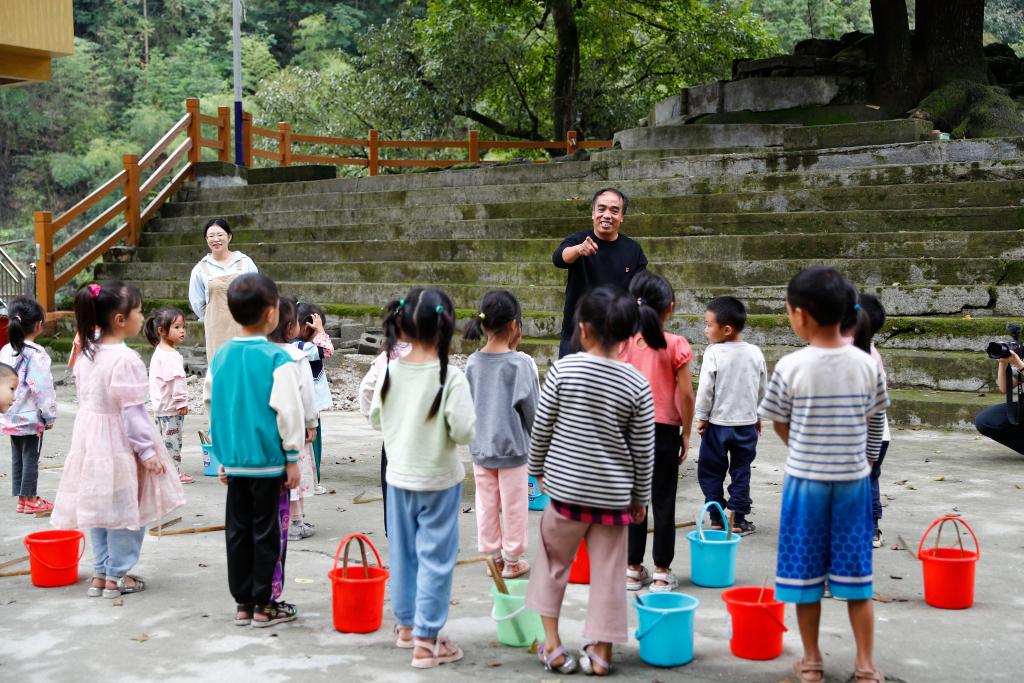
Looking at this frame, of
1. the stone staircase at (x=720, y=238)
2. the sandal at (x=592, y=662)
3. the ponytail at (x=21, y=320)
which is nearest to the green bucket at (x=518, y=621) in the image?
the sandal at (x=592, y=662)

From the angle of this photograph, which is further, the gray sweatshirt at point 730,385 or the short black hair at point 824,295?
the gray sweatshirt at point 730,385

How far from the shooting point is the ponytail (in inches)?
229

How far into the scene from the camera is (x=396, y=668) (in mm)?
3654

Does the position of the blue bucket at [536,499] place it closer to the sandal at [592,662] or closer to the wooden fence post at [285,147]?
the sandal at [592,662]

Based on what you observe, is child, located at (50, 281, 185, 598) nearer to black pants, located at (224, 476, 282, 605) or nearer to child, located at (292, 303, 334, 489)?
black pants, located at (224, 476, 282, 605)

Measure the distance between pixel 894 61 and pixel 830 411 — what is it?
1206 centimetres

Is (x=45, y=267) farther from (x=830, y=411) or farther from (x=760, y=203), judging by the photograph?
(x=830, y=411)

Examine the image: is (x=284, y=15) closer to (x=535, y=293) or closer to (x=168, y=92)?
(x=168, y=92)

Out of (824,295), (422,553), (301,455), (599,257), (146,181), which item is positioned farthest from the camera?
(146,181)

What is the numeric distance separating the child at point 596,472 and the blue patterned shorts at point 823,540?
510mm

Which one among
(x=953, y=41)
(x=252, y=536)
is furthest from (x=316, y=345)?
(x=953, y=41)

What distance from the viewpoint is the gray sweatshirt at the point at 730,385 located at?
17.1ft

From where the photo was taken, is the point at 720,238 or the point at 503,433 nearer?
the point at 503,433

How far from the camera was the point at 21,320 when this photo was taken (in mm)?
5844
